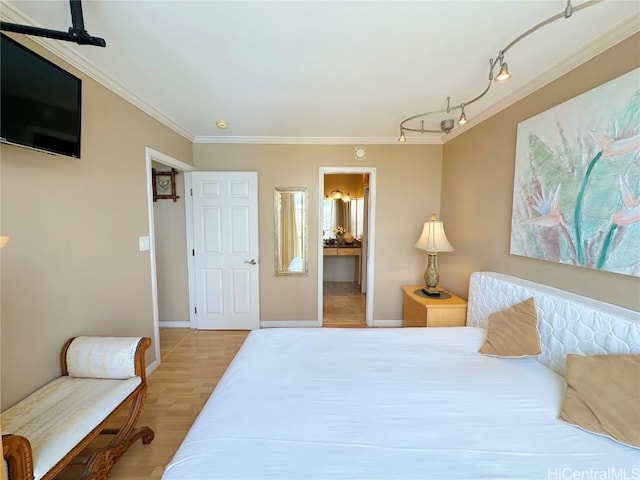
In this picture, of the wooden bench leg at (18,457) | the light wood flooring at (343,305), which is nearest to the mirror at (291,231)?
the light wood flooring at (343,305)

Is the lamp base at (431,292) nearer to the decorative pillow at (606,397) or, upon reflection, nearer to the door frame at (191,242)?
the decorative pillow at (606,397)

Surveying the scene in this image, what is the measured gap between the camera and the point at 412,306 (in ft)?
9.43

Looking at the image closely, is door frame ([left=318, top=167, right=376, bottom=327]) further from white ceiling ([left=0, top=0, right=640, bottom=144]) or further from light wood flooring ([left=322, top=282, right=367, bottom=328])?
white ceiling ([left=0, top=0, right=640, bottom=144])

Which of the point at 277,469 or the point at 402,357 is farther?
the point at 402,357

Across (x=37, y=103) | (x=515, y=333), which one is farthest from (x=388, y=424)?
(x=37, y=103)

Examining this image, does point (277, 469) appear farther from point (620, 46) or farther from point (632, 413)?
point (620, 46)

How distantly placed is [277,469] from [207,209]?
9.95ft

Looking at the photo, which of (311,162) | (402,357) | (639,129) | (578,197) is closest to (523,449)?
(402,357)

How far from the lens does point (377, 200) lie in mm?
3449

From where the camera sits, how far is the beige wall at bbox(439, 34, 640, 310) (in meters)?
1.42

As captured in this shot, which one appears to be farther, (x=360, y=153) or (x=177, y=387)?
(x=360, y=153)

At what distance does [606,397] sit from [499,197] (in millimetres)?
1623

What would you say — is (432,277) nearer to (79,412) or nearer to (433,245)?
(433,245)

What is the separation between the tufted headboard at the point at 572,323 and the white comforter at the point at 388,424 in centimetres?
16
